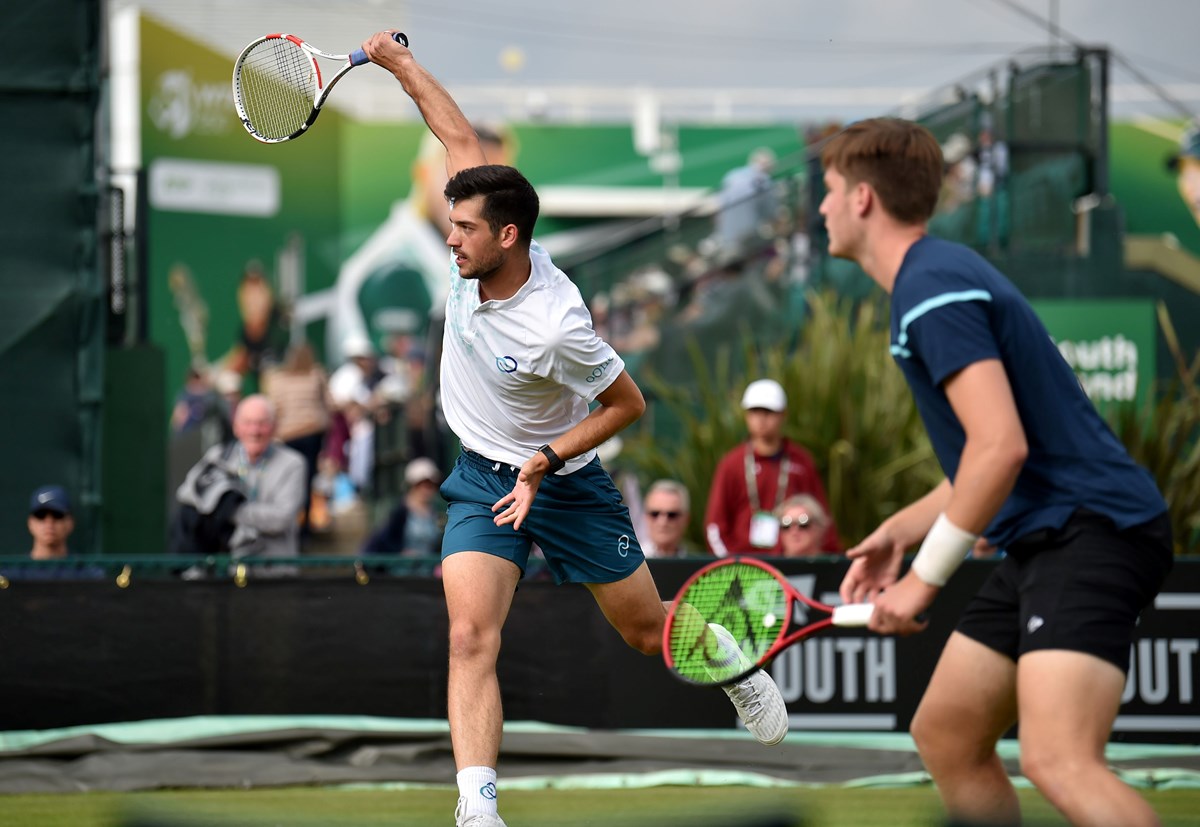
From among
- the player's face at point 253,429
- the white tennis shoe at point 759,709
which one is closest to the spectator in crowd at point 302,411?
the player's face at point 253,429

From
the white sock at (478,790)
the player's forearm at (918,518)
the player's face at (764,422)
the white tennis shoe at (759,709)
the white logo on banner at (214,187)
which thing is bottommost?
the white sock at (478,790)

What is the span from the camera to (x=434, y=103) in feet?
19.2

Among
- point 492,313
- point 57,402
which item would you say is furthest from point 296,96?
point 57,402

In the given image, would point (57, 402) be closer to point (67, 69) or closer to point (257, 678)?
point (67, 69)

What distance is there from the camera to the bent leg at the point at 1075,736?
3.63 metres

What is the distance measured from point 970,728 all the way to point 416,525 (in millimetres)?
7561

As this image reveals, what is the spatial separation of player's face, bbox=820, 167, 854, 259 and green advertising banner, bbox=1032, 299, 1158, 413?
9543 millimetres

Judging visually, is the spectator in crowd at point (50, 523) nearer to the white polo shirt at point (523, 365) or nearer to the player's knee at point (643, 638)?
the white polo shirt at point (523, 365)

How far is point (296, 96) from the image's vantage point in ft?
19.9

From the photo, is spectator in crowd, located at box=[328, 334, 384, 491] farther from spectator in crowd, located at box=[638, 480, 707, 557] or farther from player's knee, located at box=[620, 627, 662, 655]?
player's knee, located at box=[620, 627, 662, 655]

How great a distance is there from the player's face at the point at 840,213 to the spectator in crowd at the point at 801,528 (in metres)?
4.88

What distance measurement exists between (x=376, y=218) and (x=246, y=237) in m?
2.89

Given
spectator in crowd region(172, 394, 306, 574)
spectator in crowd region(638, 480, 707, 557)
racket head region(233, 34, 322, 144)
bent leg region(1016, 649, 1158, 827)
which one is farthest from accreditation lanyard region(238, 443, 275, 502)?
bent leg region(1016, 649, 1158, 827)

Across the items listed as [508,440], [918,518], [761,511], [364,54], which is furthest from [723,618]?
[761,511]
